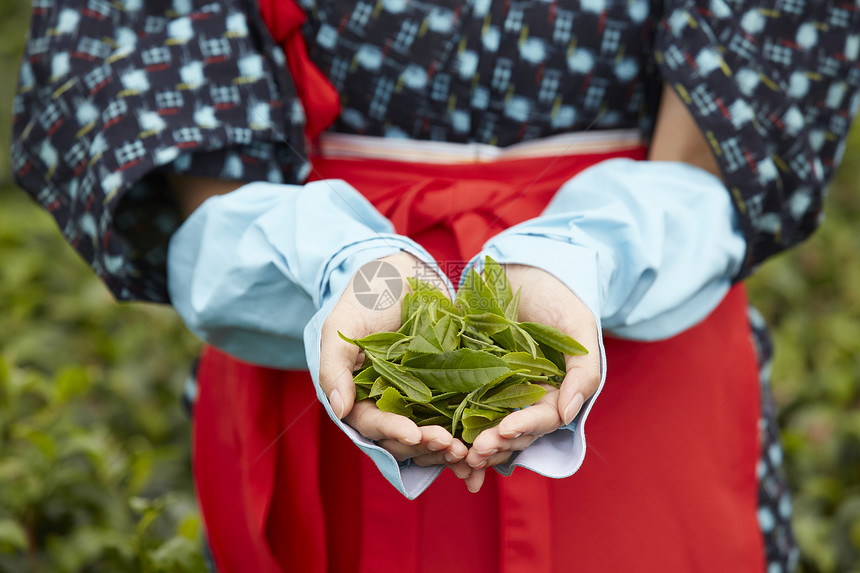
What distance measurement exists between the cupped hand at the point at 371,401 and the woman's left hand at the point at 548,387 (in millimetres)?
23

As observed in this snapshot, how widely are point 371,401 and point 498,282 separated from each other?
168mm

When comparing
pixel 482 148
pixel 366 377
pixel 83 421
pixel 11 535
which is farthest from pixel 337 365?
pixel 83 421

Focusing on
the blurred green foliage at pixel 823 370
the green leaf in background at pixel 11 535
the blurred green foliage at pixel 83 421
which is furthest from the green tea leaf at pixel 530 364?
the blurred green foliage at pixel 823 370

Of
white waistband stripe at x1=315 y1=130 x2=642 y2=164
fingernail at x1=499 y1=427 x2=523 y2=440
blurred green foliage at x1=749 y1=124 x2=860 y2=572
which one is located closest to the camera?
fingernail at x1=499 y1=427 x2=523 y2=440

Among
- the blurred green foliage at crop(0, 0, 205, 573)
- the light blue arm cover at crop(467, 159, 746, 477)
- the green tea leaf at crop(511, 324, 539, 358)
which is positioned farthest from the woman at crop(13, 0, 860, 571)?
the blurred green foliage at crop(0, 0, 205, 573)

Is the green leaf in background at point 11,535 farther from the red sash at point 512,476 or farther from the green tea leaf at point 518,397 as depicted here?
the green tea leaf at point 518,397

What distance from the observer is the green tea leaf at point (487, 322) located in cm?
73

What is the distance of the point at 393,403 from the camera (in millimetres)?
695

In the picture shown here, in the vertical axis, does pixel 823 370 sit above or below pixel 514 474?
below

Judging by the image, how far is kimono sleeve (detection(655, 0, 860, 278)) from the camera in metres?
0.88

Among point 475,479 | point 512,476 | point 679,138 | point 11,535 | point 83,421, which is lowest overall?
point 83,421

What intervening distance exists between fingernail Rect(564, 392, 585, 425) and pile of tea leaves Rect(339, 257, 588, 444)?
3 centimetres

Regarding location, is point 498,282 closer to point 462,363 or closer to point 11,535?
point 462,363

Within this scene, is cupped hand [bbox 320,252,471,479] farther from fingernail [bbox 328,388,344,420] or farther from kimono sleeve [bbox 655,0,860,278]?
kimono sleeve [bbox 655,0,860,278]
